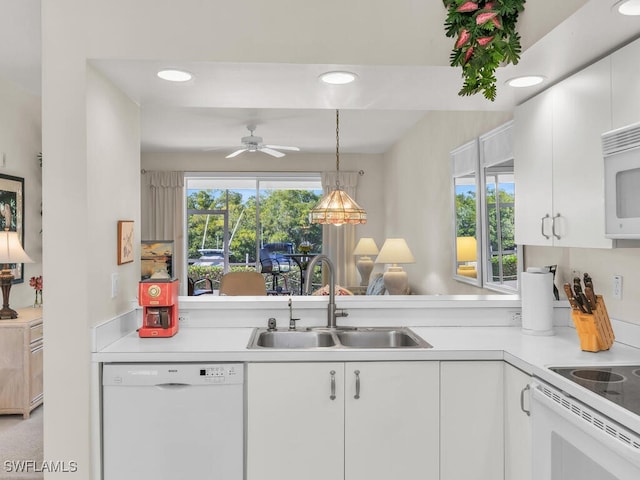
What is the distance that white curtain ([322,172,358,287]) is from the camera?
7.47 metres

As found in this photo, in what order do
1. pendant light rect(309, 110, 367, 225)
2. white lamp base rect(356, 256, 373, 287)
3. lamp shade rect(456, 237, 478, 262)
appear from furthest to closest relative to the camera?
white lamp base rect(356, 256, 373, 287), pendant light rect(309, 110, 367, 225), lamp shade rect(456, 237, 478, 262)

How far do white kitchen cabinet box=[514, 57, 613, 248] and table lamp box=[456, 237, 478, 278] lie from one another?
1.38 m

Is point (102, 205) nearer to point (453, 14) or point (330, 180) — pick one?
point (453, 14)

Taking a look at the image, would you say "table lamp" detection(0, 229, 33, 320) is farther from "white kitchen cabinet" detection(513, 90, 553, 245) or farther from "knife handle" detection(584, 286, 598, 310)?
"knife handle" detection(584, 286, 598, 310)

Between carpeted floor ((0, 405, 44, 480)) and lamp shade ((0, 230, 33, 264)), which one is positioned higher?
lamp shade ((0, 230, 33, 264))

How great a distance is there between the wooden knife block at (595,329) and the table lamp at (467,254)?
1.80 m

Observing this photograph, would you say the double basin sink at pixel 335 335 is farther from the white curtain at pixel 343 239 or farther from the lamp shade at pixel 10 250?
the white curtain at pixel 343 239

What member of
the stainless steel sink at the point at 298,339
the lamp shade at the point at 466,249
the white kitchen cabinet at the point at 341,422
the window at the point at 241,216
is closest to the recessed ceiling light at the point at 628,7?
the white kitchen cabinet at the point at 341,422

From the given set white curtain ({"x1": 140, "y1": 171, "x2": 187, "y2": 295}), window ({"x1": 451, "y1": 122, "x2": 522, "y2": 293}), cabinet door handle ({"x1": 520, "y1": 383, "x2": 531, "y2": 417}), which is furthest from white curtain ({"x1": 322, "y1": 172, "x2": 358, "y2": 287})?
cabinet door handle ({"x1": 520, "y1": 383, "x2": 531, "y2": 417})

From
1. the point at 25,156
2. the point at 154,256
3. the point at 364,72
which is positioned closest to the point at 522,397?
the point at 364,72

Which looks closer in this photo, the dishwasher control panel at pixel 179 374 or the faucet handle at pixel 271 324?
the dishwasher control panel at pixel 179 374

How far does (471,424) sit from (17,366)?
3084 mm

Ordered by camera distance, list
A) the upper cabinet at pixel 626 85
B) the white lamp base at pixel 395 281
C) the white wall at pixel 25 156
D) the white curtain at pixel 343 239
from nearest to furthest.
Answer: the upper cabinet at pixel 626 85
the white wall at pixel 25 156
the white lamp base at pixel 395 281
the white curtain at pixel 343 239

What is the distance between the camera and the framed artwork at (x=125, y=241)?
7.64 feet
